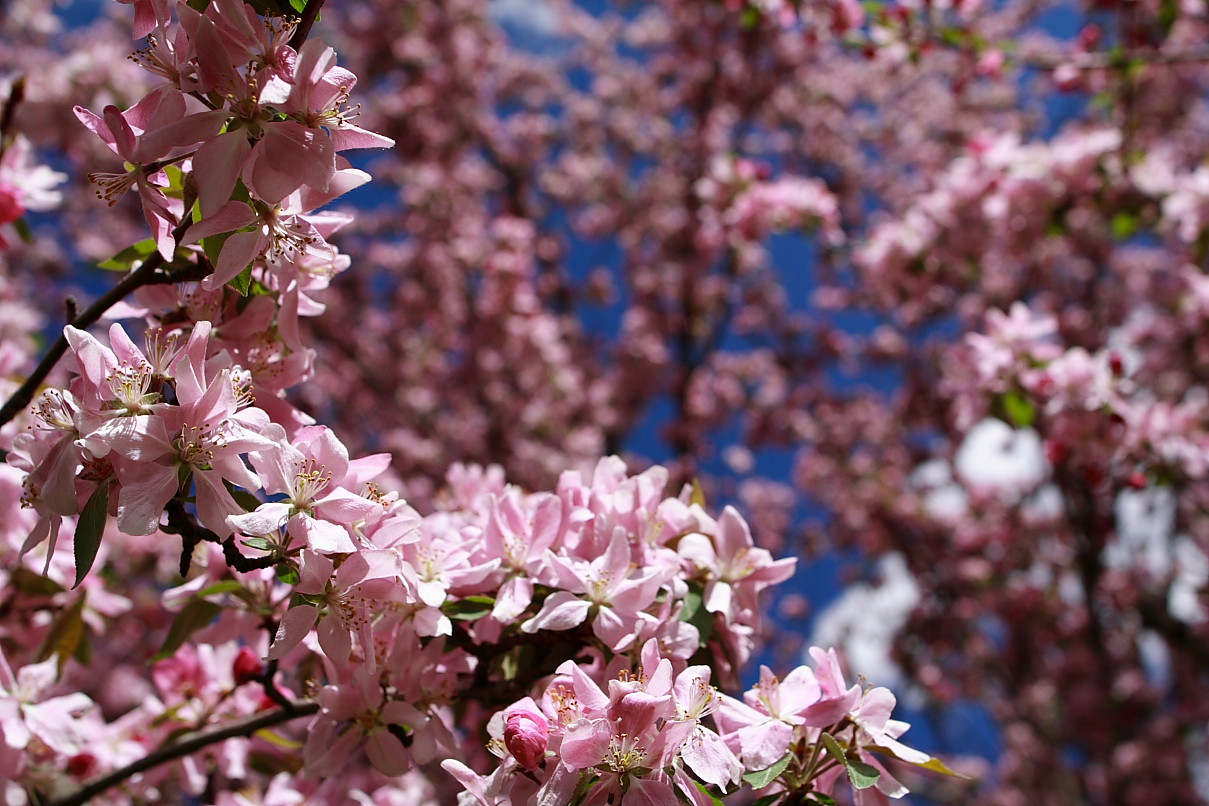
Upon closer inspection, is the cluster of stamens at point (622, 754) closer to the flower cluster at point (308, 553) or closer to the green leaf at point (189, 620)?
the flower cluster at point (308, 553)

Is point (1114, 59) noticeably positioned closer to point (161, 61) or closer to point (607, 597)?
point (607, 597)

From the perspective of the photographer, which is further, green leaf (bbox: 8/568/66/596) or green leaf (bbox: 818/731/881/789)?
green leaf (bbox: 8/568/66/596)

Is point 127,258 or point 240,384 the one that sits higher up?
point 127,258

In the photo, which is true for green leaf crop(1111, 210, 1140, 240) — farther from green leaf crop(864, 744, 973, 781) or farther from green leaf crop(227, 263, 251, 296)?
green leaf crop(227, 263, 251, 296)

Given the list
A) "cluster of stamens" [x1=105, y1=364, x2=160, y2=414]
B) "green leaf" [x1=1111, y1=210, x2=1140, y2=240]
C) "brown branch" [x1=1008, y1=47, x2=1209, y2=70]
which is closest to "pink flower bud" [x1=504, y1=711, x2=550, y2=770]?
"cluster of stamens" [x1=105, y1=364, x2=160, y2=414]

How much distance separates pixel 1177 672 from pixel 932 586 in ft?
6.99

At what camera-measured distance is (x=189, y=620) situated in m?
1.47

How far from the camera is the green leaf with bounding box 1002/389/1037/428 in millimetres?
2631

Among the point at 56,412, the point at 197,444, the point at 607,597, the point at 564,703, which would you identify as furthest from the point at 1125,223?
the point at 56,412

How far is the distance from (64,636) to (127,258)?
2.63 feet

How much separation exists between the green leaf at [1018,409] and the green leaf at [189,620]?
2.28m

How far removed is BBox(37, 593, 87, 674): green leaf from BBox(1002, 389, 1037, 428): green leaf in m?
2.50

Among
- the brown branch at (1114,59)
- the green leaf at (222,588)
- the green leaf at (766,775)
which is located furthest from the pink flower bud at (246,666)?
the brown branch at (1114,59)

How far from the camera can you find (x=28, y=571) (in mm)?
1686
